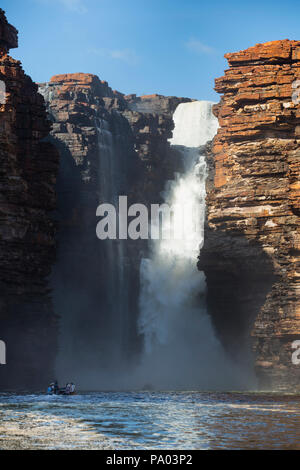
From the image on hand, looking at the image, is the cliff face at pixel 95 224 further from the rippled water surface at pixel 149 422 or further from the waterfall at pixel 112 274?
the rippled water surface at pixel 149 422

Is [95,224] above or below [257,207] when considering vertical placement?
below

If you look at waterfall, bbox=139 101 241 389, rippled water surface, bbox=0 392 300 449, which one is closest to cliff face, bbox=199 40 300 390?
waterfall, bbox=139 101 241 389

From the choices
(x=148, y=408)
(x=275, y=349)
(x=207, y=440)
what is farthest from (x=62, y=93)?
(x=207, y=440)

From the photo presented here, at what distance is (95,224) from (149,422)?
51302mm

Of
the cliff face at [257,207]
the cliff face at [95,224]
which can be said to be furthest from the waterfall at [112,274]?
the cliff face at [257,207]

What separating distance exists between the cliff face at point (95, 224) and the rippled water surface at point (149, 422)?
1076 inches

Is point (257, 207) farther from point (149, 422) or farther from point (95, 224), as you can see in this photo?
point (149, 422)

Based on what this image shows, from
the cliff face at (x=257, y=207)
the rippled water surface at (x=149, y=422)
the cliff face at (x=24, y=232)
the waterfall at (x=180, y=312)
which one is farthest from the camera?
the waterfall at (x=180, y=312)

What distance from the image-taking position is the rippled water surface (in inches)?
1329

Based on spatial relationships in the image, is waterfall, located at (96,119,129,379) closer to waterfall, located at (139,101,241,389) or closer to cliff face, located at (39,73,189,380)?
cliff face, located at (39,73,189,380)

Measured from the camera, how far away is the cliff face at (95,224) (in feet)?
286

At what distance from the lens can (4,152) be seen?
70812 mm

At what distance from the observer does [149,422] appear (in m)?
41.2


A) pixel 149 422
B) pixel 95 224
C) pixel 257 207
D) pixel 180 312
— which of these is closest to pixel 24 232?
pixel 95 224
